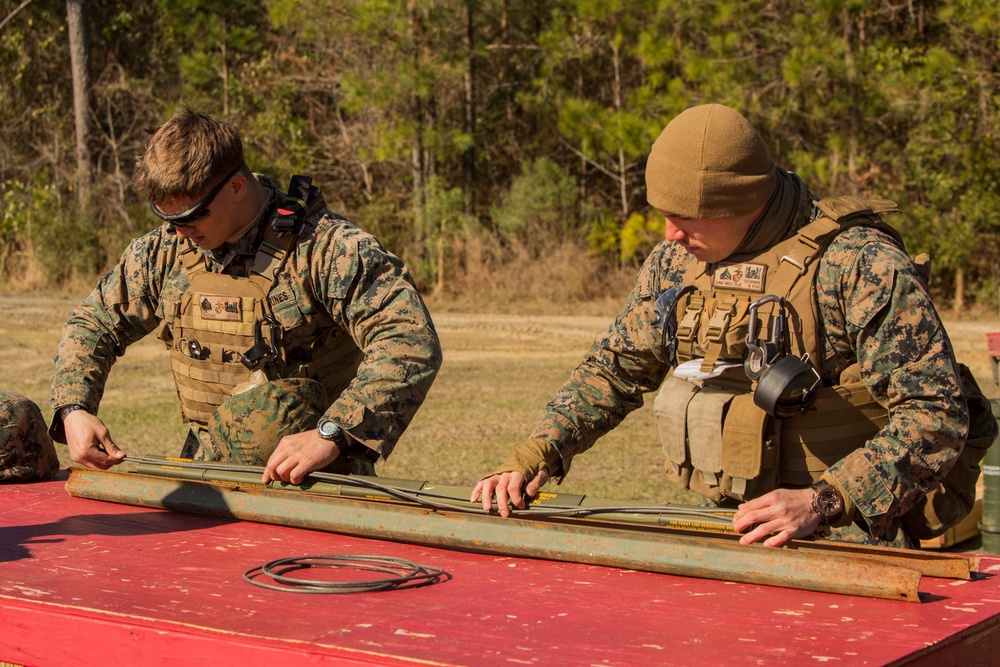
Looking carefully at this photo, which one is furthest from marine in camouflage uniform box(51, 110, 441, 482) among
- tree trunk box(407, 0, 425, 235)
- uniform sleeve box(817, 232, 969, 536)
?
tree trunk box(407, 0, 425, 235)

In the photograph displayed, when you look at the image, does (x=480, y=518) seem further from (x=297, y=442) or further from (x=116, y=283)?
(x=116, y=283)

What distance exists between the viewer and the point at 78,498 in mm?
3617

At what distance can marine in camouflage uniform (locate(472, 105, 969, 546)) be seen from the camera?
262 centimetres

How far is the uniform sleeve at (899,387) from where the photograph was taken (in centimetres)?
262

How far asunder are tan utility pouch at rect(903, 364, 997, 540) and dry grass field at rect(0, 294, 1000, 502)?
13.1ft

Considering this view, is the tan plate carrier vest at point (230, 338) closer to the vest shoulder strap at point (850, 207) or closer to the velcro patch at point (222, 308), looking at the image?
the velcro patch at point (222, 308)

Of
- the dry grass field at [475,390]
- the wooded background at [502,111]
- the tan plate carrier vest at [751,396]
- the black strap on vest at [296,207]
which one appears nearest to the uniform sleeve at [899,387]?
the tan plate carrier vest at [751,396]

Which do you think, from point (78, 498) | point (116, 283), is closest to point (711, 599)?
point (78, 498)

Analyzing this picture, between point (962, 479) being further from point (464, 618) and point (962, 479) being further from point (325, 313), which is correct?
point (325, 313)

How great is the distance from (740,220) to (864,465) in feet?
2.20

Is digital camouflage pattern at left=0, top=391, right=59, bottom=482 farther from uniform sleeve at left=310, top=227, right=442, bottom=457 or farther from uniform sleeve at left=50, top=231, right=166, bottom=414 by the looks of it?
uniform sleeve at left=310, top=227, right=442, bottom=457

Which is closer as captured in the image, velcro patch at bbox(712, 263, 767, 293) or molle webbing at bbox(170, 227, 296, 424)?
velcro patch at bbox(712, 263, 767, 293)

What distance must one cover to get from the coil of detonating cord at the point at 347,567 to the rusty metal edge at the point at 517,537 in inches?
8.0

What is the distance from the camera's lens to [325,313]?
377 centimetres
